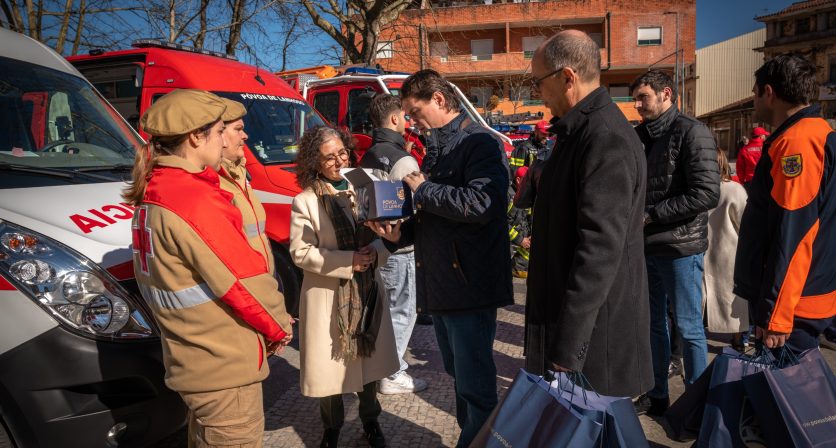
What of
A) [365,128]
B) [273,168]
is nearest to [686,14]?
[365,128]

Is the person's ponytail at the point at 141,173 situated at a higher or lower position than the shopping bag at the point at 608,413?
higher

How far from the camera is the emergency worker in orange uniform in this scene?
257 cm

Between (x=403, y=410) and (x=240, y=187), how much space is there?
6.22 ft

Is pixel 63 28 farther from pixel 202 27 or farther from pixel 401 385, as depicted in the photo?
pixel 401 385

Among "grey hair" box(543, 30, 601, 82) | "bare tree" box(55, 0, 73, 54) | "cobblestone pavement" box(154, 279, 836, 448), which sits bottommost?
"cobblestone pavement" box(154, 279, 836, 448)

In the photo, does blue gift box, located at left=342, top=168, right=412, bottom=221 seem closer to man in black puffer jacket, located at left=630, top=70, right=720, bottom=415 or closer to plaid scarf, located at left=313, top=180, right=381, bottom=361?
plaid scarf, located at left=313, top=180, right=381, bottom=361

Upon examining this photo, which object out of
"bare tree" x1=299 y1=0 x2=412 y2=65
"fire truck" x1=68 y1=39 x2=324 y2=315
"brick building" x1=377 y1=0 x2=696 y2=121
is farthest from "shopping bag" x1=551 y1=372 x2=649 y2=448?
"brick building" x1=377 y1=0 x2=696 y2=121

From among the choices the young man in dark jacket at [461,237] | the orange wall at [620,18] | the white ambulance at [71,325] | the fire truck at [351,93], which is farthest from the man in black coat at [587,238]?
the orange wall at [620,18]

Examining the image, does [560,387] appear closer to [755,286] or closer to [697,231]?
[755,286]

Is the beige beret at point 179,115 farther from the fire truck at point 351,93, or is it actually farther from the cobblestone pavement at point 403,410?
the fire truck at point 351,93

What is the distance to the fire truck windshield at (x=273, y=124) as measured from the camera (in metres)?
5.96

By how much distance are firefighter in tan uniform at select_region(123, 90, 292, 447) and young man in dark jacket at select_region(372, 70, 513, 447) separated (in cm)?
78

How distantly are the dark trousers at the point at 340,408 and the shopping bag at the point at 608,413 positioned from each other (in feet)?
5.29

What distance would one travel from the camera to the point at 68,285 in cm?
255
